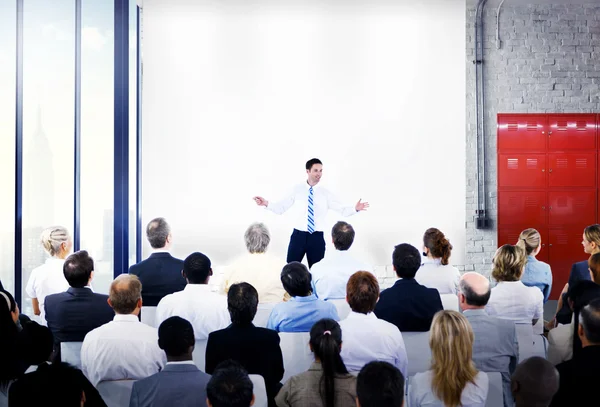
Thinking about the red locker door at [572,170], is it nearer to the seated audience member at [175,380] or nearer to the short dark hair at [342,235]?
the short dark hair at [342,235]

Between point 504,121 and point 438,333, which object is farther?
Answer: point 504,121

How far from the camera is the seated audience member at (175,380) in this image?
211cm

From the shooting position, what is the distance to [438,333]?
2223 mm

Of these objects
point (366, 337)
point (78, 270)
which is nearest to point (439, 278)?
point (366, 337)

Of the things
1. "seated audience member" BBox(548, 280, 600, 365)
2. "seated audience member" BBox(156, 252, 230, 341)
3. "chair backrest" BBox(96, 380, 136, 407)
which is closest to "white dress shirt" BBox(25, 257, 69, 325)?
"seated audience member" BBox(156, 252, 230, 341)

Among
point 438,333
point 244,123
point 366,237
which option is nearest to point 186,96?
point 244,123

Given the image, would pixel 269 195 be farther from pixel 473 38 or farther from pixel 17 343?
pixel 17 343

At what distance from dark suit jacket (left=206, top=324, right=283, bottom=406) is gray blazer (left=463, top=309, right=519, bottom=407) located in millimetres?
916

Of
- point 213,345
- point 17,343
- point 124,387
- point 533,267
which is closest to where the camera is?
point 17,343

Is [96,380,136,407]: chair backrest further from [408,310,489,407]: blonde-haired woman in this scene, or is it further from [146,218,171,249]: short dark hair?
[146,218,171,249]: short dark hair

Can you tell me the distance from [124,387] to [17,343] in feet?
1.43

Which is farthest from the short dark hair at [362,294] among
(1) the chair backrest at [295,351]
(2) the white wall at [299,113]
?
(2) the white wall at [299,113]

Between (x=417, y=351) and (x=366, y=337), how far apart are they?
0.53 metres

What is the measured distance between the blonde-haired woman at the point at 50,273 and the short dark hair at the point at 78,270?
0.70 meters
